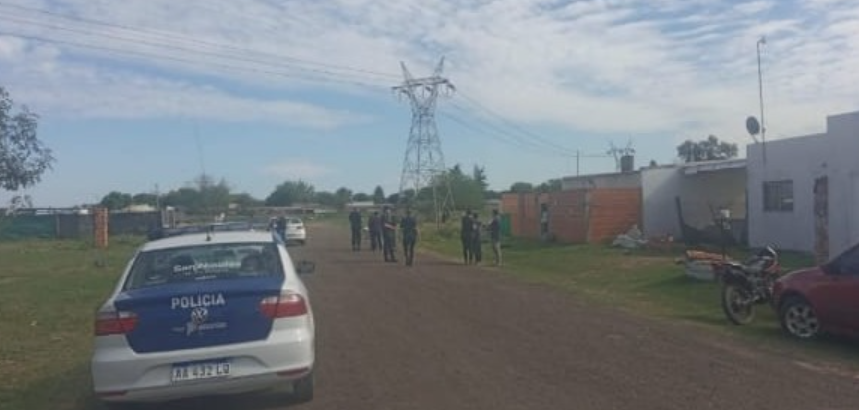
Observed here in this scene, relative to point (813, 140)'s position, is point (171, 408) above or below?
below

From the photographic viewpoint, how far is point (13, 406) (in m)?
9.12

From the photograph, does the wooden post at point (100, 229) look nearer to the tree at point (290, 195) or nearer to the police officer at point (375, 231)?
the police officer at point (375, 231)

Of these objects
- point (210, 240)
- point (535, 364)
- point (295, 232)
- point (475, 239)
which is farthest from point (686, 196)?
point (210, 240)

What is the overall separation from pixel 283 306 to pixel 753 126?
23.9m

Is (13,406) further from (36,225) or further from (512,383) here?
(36,225)

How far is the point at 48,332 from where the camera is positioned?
15.2m

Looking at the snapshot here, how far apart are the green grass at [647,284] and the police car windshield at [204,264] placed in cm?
636

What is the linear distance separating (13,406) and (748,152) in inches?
992

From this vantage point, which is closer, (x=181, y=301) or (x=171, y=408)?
(x=181, y=301)

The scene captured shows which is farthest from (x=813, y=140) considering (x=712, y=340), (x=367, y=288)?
(x=712, y=340)

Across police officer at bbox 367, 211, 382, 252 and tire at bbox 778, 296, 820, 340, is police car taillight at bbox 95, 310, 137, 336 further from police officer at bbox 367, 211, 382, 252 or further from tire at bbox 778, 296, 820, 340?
police officer at bbox 367, 211, 382, 252

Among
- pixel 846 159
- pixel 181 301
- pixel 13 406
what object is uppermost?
pixel 846 159

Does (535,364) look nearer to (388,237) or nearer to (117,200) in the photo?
(388,237)

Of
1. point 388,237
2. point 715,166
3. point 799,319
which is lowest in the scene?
point 799,319
